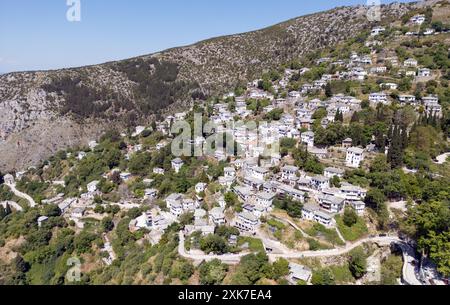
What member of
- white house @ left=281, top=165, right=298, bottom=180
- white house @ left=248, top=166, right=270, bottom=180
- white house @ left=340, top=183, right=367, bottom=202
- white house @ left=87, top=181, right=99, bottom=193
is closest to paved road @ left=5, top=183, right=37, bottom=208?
white house @ left=87, top=181, right=99, bottom=193

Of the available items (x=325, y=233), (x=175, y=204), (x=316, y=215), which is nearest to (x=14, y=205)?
(x=175, y=204)

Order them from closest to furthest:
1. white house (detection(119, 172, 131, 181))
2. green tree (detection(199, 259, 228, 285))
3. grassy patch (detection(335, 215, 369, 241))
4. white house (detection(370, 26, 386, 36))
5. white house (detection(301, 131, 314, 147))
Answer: green tree (detection(199, 259, 228, 285)) → grassy patch (detection(335, 215, 369, 241)) → white house (detection(301, 131, 314, 147)) → white house (detection(119, 172, 131, 181)) → white house (detection(370, 26, 386, 36))

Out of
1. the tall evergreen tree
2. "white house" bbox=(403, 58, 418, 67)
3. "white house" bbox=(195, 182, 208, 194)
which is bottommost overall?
"white house" bbox=(195, 182, 208, 194)

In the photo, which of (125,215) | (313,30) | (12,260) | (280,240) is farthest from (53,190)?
(313,30)

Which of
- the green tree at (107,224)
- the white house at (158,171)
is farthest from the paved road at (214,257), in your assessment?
the white house at (158,171)

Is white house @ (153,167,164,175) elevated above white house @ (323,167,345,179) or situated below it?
below

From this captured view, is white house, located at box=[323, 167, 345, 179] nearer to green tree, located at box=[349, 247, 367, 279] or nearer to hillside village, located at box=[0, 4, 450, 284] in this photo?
hillside village, located at box=[0, 4, 450, 284]

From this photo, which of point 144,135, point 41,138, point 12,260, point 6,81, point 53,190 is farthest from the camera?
point 6,81

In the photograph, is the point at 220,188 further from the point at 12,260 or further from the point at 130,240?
the point at 12,260
